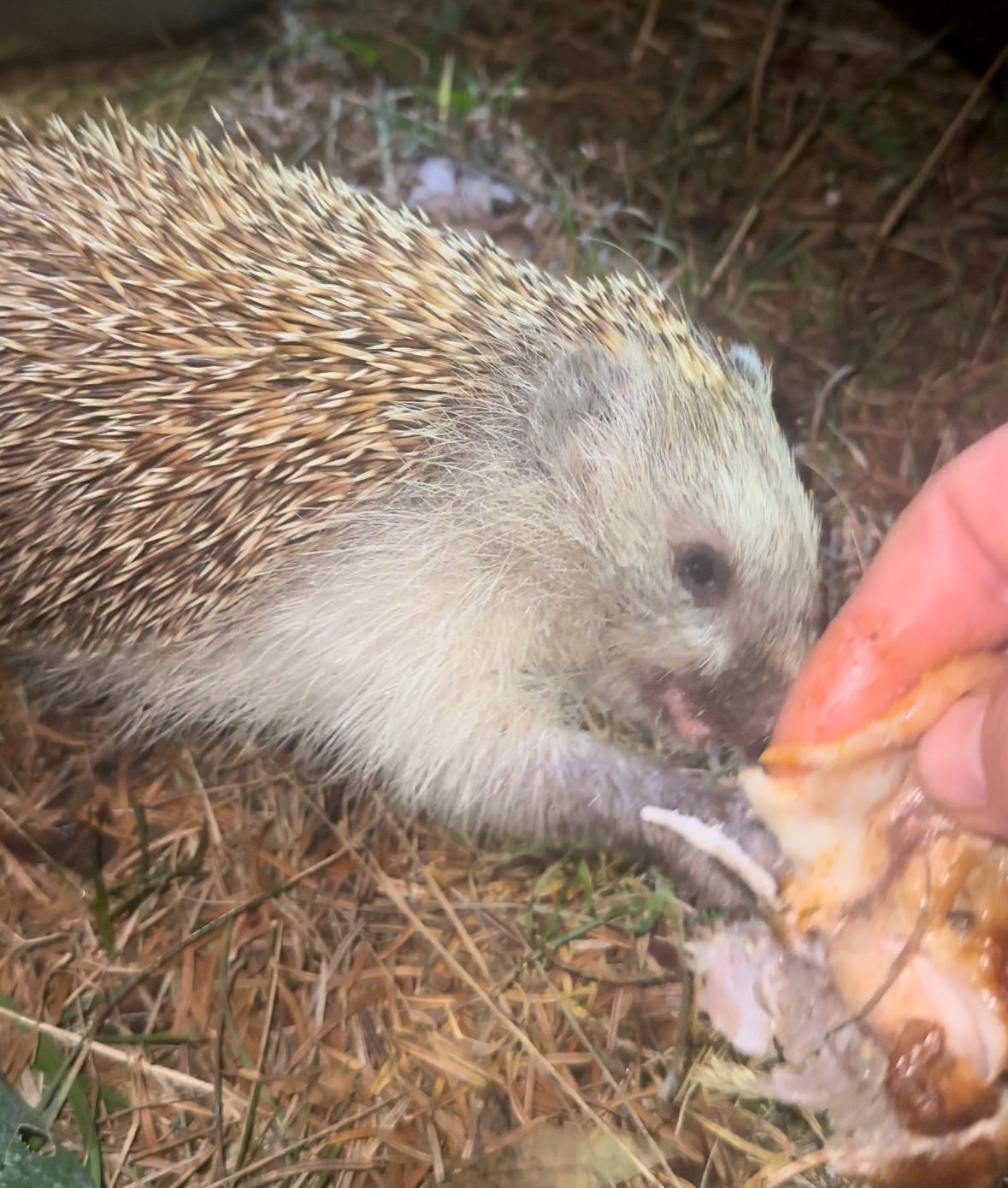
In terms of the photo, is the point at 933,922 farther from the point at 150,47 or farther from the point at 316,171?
the point at 150,47

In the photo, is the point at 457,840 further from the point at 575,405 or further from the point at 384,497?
the point at 575,405

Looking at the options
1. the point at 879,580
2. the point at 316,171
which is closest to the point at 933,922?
the point at 879,580

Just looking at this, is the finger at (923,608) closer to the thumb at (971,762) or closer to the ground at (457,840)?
the thumb at (971,762)

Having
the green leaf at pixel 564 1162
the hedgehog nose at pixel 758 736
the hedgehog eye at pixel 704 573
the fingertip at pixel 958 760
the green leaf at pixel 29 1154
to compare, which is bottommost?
the green leaf at pixel 29 1154

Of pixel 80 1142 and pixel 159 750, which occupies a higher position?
pixel 159 750

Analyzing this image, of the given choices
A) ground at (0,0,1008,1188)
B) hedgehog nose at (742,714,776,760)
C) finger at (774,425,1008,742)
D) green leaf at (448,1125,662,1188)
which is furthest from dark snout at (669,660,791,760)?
green leaf at (448,1125,662,1188)

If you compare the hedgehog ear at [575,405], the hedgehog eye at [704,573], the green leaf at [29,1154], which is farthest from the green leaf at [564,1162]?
the hedgehog ear at [575,405]

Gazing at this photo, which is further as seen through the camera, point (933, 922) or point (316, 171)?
point (316, 171)
